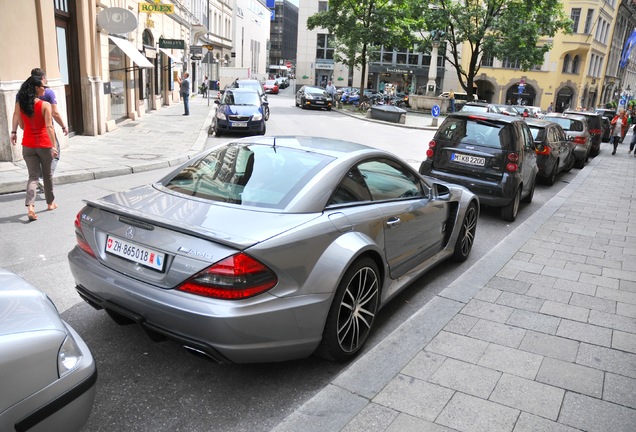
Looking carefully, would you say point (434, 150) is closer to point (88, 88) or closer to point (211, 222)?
point (211, 222)

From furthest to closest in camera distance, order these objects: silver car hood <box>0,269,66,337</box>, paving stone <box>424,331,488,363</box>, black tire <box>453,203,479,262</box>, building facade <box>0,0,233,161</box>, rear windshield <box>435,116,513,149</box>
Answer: building facade <box>0,0,233,161</box>, rear windshield <box>435,116,513,149</box>, black tire <box>453,203,479,262</box>, paving stone <box>424,331,488,363</box>, silver car hood <box>0,269,66,337</box>

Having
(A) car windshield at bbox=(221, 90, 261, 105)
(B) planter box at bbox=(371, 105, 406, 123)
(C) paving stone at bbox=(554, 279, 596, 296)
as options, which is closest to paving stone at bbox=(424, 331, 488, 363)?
(C) paving stone at bbox=(554, 279, 596, 296)

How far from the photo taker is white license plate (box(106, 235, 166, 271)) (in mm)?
3123

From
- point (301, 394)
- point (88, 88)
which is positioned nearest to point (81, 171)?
point (88, 88)

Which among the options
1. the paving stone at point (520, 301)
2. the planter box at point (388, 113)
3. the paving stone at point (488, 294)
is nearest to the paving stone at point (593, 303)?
the paving stone at point (520, 301)

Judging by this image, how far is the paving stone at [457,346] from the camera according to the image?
3.75m

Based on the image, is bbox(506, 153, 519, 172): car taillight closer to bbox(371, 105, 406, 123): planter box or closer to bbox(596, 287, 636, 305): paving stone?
bbox(596, 287, 636, 305): paving stone

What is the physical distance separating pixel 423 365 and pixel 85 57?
45.8 feet

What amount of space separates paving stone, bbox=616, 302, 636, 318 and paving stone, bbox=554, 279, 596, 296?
1.01 ft

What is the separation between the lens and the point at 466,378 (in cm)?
345

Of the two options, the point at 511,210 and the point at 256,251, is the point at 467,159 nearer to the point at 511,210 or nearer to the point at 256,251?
the point at 511,210

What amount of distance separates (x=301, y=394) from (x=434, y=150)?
6295 millimetres

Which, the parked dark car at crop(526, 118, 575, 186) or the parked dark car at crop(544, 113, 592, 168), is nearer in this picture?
the parked dark car at crop(526, 118, 575, 186)

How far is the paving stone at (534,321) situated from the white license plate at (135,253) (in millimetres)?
2894
